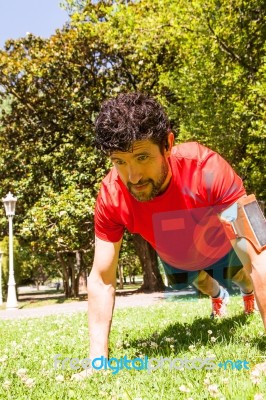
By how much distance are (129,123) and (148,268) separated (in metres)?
21.6

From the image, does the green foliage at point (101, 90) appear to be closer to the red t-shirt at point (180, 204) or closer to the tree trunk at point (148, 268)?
the tree trunk at point (148, 268)

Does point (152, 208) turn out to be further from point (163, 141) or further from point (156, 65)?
point (156, 65)

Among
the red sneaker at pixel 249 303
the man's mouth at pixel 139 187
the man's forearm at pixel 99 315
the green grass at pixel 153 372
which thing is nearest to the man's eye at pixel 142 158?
the man's mouth at pixel 139 187

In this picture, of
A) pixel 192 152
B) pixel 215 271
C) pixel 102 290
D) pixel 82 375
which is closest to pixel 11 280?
pixel 215 271

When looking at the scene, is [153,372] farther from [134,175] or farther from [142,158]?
[142,158]

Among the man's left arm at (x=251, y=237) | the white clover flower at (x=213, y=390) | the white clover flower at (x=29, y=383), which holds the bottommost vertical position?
the white clover flower at (x=29, y=383)

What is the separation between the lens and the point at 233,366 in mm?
3189

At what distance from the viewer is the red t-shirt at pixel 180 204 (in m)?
3.54

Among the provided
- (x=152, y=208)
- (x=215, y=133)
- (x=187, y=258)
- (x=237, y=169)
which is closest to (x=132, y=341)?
(x=187, y=258)

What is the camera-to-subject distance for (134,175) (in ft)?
11.0

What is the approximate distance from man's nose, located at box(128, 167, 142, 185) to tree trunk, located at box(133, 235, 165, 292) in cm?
2104

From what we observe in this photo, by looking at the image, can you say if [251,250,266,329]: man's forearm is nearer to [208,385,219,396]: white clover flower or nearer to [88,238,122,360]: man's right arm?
[208,385,219,396]: white clover flower

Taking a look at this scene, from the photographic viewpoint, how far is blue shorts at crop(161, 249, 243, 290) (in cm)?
493

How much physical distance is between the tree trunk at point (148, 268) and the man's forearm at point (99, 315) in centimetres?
2040
